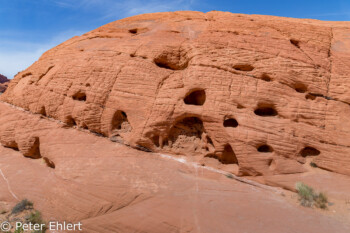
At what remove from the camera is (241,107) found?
7793mm

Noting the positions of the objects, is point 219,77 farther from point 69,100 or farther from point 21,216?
point 21,216

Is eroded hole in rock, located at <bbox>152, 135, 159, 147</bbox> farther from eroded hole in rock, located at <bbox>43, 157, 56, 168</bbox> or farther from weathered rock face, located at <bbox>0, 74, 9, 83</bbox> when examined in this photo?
weathered rock face, located at <bbox>0, 74, 9, 83</bbox>

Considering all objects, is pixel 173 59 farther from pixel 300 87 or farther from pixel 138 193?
pixel 138 193

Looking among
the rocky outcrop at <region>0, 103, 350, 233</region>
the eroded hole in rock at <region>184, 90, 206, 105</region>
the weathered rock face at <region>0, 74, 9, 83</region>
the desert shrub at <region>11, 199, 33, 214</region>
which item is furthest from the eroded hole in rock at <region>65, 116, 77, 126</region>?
the weathered rock face at <region>0, 74, 9, 83</region>

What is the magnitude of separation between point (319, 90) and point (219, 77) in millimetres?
3559

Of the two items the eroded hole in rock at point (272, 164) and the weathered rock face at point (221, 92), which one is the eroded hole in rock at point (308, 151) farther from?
the eroded hole in rock at point (272, 164)

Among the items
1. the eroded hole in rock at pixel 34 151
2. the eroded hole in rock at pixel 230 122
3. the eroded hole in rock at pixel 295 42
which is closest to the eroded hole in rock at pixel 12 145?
the eroded hole in rock at pixel 34 151

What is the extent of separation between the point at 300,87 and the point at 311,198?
4.08 m

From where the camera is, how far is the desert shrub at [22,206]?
6695 mm

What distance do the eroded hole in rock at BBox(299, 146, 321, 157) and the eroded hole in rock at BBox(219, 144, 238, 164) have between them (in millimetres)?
2195

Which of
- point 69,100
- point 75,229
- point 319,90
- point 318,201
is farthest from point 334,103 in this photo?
point 69,100

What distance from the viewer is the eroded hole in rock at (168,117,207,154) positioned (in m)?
8.09

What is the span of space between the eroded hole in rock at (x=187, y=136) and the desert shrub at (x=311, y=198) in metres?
3.25

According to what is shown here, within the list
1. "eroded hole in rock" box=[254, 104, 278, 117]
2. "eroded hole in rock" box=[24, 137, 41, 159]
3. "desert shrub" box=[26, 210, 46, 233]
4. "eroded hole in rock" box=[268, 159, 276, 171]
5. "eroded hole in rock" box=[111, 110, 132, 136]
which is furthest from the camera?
"eroded hole in rock" box=[24, 137, 41, 159]
